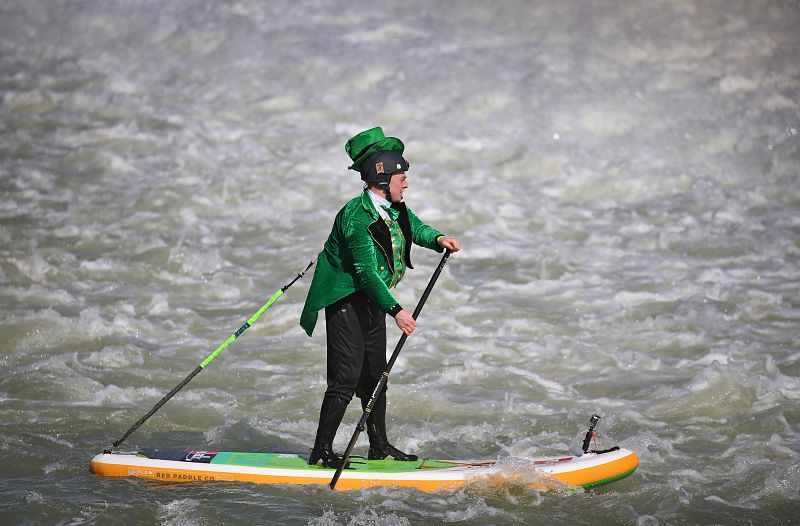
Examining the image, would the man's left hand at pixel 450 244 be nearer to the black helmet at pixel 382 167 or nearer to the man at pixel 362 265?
the man at pixel 362 265

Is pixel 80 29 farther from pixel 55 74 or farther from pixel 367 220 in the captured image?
pixel 367 220

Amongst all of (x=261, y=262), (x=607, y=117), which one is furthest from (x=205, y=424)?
(x=607, y=117)

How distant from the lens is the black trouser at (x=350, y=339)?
5090 mm

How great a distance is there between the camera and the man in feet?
16.3

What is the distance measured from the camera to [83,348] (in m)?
7.88

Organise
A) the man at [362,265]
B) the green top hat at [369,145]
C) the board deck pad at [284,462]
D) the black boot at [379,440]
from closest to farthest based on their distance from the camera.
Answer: the man at [362,265] → the green top hat at [369,145] → the board deck pad at [284,462] → the black boot at [379,440]

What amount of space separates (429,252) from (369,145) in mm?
6319

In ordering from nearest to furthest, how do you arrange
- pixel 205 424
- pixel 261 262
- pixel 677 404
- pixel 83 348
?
pixel 205 424 → pixel 677 404 → pixel 83 348 → pixel 261 262

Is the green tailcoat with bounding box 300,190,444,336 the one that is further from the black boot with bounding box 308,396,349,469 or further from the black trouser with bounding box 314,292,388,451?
the black boot with bounding box 308,396,349,469

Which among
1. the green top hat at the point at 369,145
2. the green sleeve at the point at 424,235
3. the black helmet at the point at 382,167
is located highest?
the green top hat at the point at 369,145

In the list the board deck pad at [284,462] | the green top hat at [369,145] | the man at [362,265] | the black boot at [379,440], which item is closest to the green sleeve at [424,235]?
the man at [362,265]

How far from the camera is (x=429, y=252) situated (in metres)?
11.4

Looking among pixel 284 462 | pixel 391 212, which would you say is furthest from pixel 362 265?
pixel 284 462

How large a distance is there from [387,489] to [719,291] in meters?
5.74
